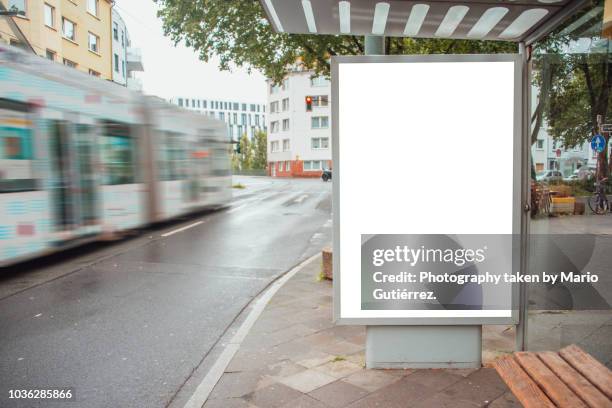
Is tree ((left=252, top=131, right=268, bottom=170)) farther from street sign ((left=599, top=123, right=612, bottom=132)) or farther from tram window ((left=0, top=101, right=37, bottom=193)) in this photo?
street sign ((left=599, top=123, right=612, bottom=132))

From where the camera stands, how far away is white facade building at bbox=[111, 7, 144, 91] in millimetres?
43369

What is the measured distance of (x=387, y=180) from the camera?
416 centimetres

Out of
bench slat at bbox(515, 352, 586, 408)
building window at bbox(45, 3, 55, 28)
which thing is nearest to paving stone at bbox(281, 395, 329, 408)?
bench slat at bbox(515, 352, 586, 408)

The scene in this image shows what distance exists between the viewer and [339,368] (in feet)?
14.5

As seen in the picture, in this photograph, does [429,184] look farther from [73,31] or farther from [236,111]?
[236,111]

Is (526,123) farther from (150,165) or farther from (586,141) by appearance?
(150,165)

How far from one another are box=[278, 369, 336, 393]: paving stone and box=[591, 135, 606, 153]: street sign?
8.13 feet

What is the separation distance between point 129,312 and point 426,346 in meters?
3.85

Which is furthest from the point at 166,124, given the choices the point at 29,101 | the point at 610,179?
the point at 610,179

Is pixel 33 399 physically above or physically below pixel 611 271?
below

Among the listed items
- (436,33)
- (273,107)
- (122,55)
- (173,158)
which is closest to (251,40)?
(173,158)

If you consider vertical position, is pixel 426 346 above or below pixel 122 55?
below

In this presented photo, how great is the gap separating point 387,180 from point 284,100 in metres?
82.4

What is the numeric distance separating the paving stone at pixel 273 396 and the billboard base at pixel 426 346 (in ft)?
2.44
